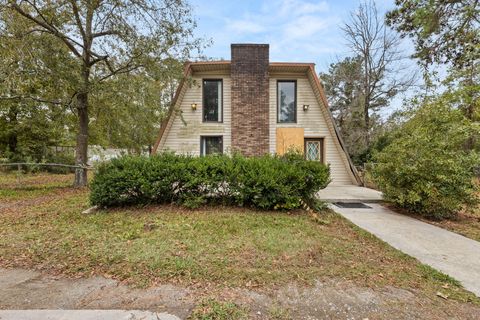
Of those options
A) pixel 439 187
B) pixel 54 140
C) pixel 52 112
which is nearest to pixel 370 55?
pixel 439 187

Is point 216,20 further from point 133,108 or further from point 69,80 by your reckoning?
point 69,80

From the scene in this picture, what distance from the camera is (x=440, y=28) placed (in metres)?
7.69

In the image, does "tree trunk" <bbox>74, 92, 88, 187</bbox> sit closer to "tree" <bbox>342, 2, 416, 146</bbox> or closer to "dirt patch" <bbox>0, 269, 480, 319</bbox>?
"dirt patch" <bbox>0, 269, 480, 319</bbox>

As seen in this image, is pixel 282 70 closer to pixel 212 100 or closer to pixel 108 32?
pixel 212 100

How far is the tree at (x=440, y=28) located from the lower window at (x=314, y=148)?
4575mm

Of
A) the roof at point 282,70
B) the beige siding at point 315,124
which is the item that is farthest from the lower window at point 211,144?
the beige siding at point 315,124

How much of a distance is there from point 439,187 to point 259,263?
502cm

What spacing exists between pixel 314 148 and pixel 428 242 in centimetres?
675

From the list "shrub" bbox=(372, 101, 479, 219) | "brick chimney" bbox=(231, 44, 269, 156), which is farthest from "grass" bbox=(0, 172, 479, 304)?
"brick chimney" bbox=(231, 44, 269, 156)

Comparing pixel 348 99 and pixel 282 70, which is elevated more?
pixel 348 99

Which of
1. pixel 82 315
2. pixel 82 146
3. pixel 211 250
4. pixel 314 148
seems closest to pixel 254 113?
pixel 314 148

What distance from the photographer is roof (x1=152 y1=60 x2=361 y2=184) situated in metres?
9.76

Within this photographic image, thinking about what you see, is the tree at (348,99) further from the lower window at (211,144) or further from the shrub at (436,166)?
the shrub at (436,166)

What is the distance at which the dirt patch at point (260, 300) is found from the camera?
2182 millimetres
